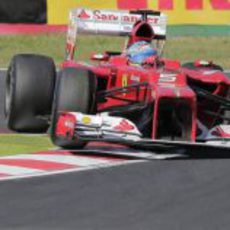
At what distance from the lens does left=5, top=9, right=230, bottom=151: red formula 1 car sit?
963cm

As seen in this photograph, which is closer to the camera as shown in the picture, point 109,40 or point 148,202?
point 148,202

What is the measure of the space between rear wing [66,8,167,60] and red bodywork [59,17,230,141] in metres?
0.58

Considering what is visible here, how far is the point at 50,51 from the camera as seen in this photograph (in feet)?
74.0

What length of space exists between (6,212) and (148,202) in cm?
109

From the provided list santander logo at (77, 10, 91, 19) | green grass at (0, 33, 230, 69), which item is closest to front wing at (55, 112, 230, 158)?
santander logo at (77, 10, 91, 19)

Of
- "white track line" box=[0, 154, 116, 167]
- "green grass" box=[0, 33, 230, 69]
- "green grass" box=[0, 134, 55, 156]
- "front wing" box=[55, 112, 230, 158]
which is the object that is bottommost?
"green grass" box=[0, 33, 230, 69]

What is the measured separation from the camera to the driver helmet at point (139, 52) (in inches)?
443

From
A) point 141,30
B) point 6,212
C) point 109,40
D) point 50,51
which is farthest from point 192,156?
point 109,40

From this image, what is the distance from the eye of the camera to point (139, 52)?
446 inches

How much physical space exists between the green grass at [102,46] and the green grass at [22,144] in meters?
9.82

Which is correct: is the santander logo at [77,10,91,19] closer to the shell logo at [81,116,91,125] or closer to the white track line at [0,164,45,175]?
the shell logo at [81,116,91,125]

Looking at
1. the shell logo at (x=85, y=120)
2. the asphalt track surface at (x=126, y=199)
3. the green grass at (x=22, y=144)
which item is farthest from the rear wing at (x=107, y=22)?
the asphalt track surface at (x=126, y=199)

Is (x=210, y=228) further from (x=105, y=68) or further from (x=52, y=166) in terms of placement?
(x=105, y=68)

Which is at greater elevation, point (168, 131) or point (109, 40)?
point (168, 131)
